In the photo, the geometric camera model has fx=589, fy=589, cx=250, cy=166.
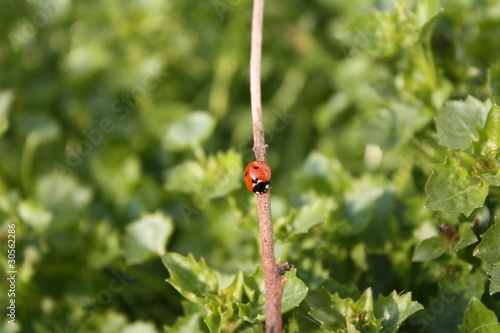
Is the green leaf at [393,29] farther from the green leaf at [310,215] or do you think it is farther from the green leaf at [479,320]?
the green leaf at [479,320]

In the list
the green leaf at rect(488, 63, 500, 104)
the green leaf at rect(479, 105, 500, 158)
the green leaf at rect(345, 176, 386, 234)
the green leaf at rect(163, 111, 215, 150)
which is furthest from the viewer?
the green leaf at rect(163, 111, 215, 150)

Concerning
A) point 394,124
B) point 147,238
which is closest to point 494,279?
point 394,124

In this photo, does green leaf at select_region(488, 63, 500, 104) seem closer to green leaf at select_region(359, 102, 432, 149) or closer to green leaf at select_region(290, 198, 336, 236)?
green leaf at select_region(359, 102, 432, 149)

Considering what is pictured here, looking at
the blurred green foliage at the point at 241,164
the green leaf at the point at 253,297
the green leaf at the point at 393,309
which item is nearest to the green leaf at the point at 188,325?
the blurred green foliage at the point at 241,164

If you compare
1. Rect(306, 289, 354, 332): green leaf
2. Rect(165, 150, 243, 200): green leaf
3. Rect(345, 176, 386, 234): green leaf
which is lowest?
Rect(306, 289, 354, 332): green leaf

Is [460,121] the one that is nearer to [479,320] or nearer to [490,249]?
[490,249]

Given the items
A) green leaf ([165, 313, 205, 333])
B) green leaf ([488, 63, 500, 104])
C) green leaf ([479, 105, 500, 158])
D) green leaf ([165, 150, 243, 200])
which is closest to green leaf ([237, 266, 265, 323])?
green leaf ([165, 313, 205, 333])

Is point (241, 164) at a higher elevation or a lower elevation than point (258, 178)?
higher
